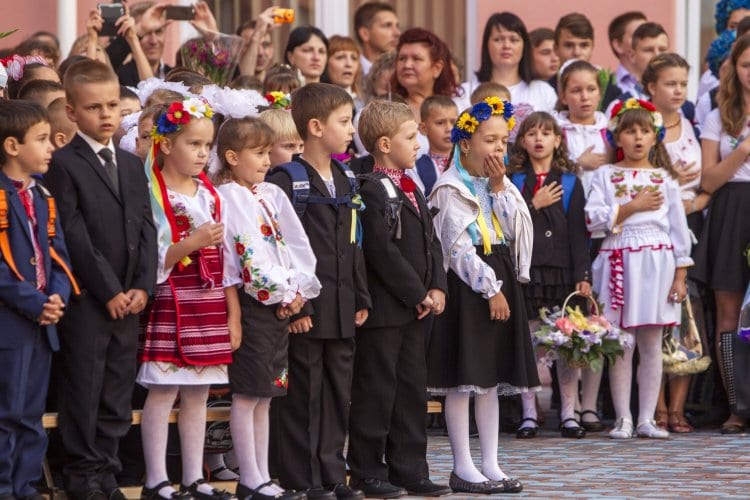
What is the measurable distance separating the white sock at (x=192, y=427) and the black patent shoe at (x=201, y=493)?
0.06ft

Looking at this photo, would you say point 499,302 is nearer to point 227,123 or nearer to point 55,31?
point 227,123

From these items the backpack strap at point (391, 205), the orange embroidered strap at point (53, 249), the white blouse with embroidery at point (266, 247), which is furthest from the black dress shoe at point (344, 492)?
the orange embroidered strap at point (53, 249)

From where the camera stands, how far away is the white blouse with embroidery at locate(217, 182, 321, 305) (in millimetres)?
6676

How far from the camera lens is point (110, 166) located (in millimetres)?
6586

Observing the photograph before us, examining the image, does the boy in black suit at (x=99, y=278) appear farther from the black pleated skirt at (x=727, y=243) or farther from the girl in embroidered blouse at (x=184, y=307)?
the black pleated skirt at (x=727, y=243)

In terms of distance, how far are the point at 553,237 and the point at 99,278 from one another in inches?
149

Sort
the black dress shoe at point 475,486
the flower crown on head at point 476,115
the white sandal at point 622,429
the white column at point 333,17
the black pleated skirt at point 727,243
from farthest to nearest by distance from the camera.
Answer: the white column at point 333,17 → the black pleated skirt at point 727,243 → the white sandal at point 622,429 → the flower crown on head at point 476,115 → the black dress shoe at point 475,486

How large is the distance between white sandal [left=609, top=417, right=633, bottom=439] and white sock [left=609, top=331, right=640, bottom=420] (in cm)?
3

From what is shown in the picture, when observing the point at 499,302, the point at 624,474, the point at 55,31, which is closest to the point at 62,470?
the point at 499,302

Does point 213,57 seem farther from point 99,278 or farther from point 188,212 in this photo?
point 99,278

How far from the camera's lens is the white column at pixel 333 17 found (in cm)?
1347

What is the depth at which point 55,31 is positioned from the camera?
12328mm

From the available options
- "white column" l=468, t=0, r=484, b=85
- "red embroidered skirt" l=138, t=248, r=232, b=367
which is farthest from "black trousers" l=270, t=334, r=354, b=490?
"white column" l=468, t=0, r=484, b=85

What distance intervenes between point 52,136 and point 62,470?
4.81 ft
